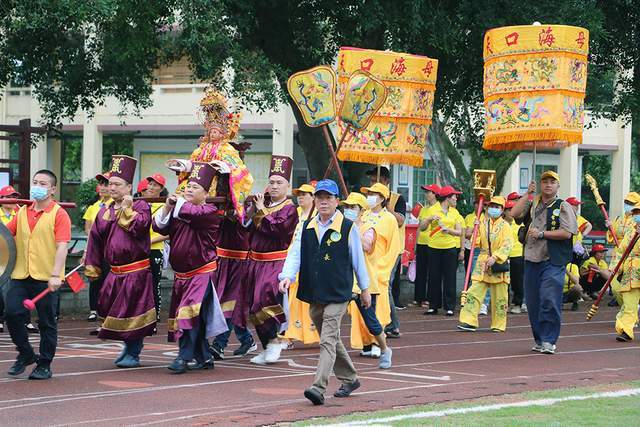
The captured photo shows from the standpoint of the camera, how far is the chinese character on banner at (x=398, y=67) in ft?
53.3

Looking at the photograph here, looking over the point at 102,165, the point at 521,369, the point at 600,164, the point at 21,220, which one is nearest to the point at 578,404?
the point at 521,369

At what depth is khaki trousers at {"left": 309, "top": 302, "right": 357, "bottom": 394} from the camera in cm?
975

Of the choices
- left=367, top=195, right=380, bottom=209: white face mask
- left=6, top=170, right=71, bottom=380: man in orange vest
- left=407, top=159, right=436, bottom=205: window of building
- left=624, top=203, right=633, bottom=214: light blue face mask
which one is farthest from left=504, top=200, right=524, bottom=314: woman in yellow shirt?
left=407, top=159, right=436, bottom=205: window of building

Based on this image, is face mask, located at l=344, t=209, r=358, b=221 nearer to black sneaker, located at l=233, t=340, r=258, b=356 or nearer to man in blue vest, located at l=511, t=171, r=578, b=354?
black sneaker, located at l=233, t=340, r=258, b=356

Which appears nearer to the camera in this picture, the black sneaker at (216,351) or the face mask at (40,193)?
the face mask at (40,193)

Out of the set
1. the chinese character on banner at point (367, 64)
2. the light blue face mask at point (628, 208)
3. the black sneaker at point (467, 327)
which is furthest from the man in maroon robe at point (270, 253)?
the light blue face mask at point (628, 208)

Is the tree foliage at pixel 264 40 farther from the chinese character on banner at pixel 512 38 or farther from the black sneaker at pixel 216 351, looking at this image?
the black sneaker at pixel 216 351

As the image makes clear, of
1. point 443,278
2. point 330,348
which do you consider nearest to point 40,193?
point 330,348

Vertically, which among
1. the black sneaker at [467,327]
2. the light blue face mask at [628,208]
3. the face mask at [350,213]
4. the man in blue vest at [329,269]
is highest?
the light blue face mask at [628,208]

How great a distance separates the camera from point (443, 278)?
19891 mm

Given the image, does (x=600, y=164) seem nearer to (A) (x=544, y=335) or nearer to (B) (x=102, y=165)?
(B) (x=102, y=165)

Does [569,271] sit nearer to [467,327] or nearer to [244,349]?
[467,327]

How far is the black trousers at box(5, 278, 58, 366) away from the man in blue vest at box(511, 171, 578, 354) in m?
5.59

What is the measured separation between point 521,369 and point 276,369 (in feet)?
8.01
